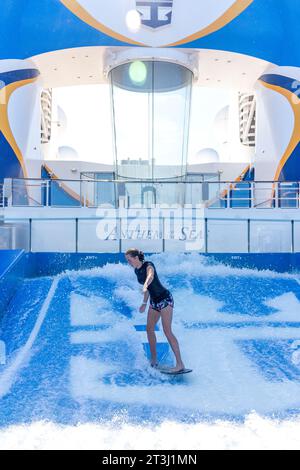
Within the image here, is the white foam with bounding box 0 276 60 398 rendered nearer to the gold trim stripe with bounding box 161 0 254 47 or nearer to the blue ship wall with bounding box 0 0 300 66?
the blue ship wall with bounding box 0 0 300 66

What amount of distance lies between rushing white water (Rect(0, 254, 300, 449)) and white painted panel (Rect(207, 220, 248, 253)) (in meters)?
2.77

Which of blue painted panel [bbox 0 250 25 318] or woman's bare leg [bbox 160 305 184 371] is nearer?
woman's bare leg [bbox 160 305 184 371]

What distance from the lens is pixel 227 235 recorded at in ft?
41.0

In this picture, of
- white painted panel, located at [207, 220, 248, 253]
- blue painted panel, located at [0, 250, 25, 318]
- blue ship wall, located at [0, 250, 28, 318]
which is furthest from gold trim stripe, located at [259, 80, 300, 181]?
blue painted panel, located at [0, 250, 25, 318]

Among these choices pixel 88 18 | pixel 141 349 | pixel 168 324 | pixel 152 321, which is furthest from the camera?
pixel 88 18

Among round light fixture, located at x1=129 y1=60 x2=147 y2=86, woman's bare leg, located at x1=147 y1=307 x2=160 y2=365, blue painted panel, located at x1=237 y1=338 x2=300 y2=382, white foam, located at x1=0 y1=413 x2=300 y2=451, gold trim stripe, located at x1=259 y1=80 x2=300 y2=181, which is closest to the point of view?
white foam, located at x1=0 y1=413 x2=300 y2=451

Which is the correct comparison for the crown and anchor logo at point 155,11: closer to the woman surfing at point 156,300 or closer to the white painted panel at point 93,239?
the white painted panel at point 93,239

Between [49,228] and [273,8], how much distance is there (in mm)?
11013

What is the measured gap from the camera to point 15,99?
16.9 m

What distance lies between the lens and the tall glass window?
17.8 metres

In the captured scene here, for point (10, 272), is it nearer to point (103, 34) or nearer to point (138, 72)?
point (103, 34)

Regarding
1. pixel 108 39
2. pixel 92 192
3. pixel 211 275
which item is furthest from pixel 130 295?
pixel 108 39

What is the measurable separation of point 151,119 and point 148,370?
1377 centimetres

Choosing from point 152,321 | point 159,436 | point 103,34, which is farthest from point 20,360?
point 103,34
